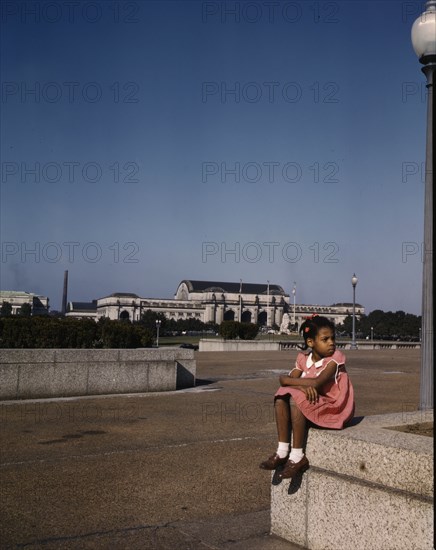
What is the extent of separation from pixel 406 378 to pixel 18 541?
46.2ft

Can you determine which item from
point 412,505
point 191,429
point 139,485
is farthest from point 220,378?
point 412,505

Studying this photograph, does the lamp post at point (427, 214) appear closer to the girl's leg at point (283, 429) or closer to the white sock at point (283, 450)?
the girl's leg at point (283, 429)

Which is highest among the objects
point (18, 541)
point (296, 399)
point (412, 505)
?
point (296, 399)

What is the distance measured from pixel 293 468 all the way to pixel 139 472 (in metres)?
2.56

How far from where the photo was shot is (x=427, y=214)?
9.22 m

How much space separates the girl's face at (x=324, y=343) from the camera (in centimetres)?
448

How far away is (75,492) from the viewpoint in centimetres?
550

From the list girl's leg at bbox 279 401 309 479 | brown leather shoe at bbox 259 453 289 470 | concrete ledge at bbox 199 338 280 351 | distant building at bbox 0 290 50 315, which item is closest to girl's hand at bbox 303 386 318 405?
girl's leg at bbox 279 401 309 479

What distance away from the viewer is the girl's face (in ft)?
14.7

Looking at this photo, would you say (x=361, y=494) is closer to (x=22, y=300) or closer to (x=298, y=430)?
(x=298, y=430)

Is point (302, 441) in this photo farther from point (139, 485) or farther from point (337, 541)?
point (139, 485)

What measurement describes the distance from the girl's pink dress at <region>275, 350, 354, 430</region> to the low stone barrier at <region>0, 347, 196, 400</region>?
7.95 m

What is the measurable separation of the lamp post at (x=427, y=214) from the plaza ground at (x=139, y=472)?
1840 mm

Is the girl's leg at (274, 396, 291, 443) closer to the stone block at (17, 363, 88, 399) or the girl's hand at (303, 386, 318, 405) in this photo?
the girl's hand at (303, 386, 318, 405)
